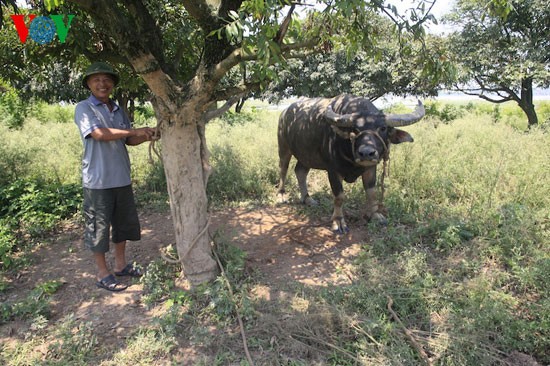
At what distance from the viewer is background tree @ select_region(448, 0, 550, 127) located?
9727mm

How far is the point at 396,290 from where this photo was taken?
2.97 meters

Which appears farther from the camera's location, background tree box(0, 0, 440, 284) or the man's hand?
the man's hand

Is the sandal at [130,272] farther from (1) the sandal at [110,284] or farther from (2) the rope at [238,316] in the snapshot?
(2) the rope at [238,316]

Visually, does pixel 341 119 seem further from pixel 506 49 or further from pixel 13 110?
pixel 13 110

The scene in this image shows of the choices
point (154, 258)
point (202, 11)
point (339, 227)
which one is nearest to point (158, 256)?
point (154, 258)

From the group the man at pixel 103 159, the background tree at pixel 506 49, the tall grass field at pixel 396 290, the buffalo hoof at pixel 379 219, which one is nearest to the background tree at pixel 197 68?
the man at pixel 103 159

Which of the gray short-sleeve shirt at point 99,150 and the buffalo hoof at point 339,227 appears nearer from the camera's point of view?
the gray short-sleeve shirt at point 99,150

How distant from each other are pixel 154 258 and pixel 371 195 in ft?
8.41

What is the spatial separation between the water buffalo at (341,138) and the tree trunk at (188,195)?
1.58 m

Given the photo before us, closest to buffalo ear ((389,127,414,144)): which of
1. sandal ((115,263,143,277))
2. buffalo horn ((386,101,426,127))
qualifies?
buffalo horn ((386,101,426,127))

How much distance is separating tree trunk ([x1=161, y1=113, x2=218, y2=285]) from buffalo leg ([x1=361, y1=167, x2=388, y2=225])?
2.08 metres

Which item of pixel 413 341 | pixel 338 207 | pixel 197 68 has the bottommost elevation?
pixel 413 341

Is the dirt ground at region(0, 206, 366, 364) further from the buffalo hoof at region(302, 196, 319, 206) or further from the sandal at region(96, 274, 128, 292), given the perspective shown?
the buffalo hoof at region(302, 196, 319, 206)

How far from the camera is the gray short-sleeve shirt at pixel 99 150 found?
9.70 feet
